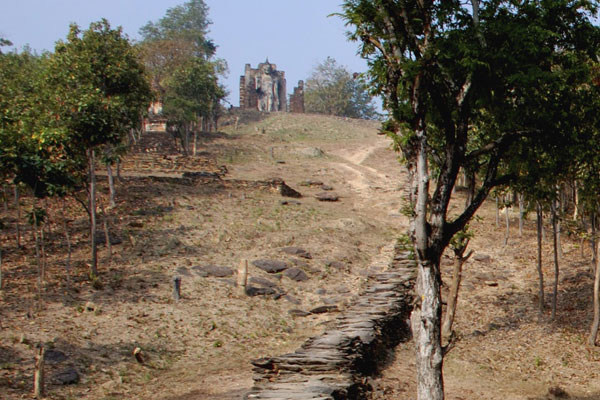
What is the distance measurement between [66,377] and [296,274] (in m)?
10.5

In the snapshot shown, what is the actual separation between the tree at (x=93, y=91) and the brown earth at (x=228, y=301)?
92.2 inches

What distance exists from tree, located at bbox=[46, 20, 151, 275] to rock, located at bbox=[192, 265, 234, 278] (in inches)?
144

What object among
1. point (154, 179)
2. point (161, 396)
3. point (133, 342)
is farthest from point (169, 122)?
point (161, 396)

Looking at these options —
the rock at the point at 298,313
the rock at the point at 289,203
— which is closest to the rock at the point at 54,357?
the rock at the point at 298,313

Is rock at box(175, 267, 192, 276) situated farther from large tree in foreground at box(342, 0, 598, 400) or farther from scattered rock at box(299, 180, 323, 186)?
scattered rock at box(299, 180, 323, 186)

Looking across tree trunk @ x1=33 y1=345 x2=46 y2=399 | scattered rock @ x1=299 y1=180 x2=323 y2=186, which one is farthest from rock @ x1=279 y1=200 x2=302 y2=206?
tree trunk @ x1=33 y1=345 x2=46 y2=399

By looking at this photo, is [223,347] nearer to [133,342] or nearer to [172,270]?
[133,342]

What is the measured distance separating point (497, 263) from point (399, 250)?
4566mm

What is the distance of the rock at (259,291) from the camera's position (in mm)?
20219

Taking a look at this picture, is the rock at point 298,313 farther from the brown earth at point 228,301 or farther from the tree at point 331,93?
the tree at point 331,93

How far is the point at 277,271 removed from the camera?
22.5 metres

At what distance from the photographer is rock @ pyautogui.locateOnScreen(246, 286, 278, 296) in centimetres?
2022

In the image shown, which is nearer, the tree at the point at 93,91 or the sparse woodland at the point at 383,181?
the sparse woodland at the point at 383,181

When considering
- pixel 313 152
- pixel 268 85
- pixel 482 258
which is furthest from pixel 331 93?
pixel 482 258
